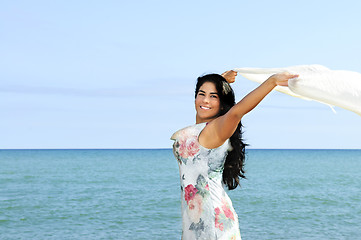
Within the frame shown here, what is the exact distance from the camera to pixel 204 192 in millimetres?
2537

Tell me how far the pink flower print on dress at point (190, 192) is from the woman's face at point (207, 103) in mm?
384

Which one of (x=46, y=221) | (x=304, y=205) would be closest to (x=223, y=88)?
(x=46, y=221)

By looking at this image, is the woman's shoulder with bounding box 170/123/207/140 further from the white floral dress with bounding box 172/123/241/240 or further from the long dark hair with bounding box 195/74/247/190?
the long dark hair with bounding box 195/74/247/190

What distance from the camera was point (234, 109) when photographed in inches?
88.7

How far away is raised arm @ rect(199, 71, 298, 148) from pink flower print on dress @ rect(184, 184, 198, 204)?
9.1 inches

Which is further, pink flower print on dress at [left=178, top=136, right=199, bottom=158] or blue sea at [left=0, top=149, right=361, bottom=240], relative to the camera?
blue sea at [left=0, top=149, right=361, bottom=240]

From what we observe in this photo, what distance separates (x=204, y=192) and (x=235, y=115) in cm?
49

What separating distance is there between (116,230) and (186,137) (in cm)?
1126

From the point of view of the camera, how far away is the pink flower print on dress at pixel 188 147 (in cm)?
254

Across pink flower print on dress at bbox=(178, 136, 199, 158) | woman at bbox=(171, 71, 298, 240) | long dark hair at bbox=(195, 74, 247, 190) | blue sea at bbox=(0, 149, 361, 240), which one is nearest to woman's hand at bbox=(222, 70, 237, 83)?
long dark hair at bbox=(195, 74, 247, 190)

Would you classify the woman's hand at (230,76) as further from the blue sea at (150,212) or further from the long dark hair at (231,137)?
the blue sea at (150,212)

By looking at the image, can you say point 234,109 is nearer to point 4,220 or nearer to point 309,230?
point 309,230

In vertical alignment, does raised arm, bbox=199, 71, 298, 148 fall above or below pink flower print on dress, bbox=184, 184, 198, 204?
above

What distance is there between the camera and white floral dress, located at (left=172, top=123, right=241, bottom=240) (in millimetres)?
2537
